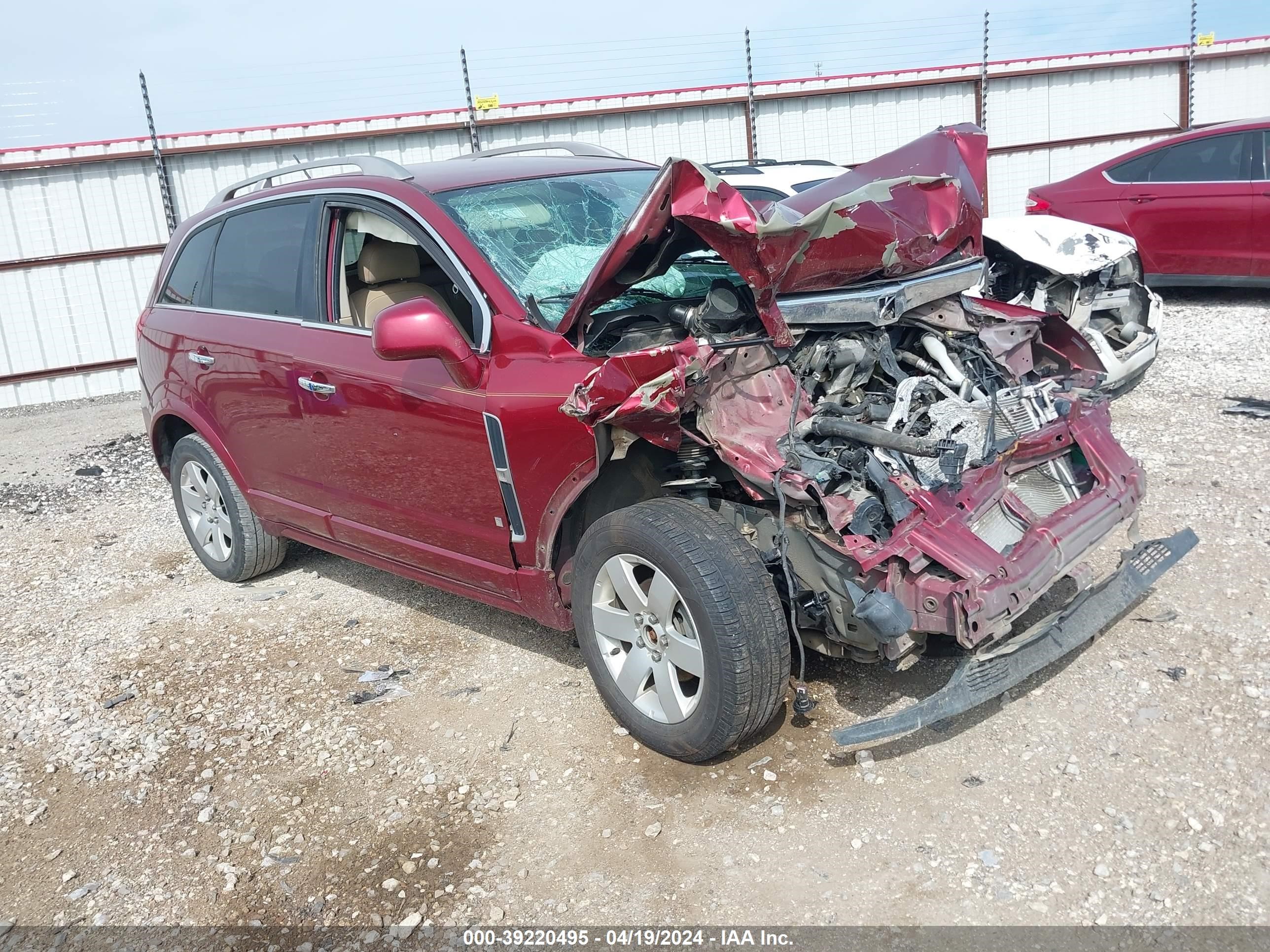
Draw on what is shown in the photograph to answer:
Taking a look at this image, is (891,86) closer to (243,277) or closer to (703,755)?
(243,277)

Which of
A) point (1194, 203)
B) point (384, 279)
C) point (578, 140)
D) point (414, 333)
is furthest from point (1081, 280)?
point (578, 140)

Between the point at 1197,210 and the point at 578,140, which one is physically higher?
the point at 578,140

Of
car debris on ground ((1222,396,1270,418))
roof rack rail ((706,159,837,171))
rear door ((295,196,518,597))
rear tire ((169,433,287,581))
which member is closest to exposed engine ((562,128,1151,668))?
rear door ((295,196,518,597))

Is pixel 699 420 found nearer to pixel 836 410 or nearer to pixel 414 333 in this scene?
pixel 836 410

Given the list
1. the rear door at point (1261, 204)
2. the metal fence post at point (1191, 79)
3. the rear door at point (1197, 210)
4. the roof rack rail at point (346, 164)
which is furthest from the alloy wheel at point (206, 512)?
the metal fence post at point (1191, 79)

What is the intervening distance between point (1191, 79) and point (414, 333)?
15.0 m

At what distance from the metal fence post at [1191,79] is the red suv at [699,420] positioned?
1289 cm

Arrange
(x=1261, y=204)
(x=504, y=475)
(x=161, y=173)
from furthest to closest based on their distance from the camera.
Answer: (x=161, y=173), (x=1261, y=204), (x=504, y=475)

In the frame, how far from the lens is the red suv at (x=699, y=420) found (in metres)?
2.88

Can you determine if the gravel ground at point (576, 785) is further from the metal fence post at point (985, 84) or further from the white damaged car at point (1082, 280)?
the metal fence post at point (985, 84)

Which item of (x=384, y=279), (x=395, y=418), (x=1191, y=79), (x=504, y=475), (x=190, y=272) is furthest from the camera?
(x=1191, y=79)

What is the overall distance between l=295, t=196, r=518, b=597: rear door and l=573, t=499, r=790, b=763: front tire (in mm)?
498

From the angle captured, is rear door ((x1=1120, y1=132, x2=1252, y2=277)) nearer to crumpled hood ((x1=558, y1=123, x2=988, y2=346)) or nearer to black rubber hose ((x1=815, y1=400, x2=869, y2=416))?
crumpled hood ((x1=558, y1=123, x2=988, y2=346))

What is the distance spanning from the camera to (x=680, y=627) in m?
3.02
